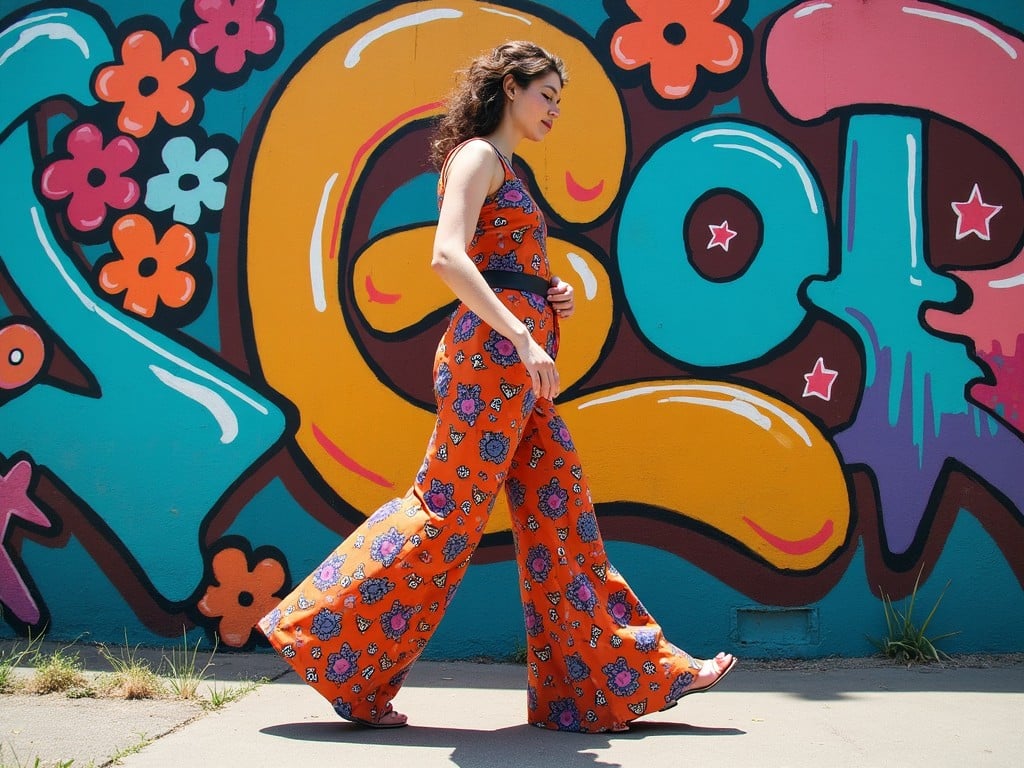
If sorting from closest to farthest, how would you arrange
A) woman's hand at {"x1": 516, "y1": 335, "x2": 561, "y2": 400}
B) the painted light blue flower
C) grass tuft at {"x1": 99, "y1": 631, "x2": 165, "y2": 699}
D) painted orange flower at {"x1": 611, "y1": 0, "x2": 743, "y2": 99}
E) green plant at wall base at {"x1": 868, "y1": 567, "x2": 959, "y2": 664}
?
woman's hand at {"x1": 516, "y1": 335, "x2": 561, "y2": 400}
grass tuft at {"x1": 99, "y1": 631, "x2": 165, "y2": 699}
green plant at wall base at {"x1": 868, "y1": 567, "x2": 959, "y2": 664}
painted orange flower at {"x1": 611, "y1": 0, "x2": 743, "y2": 99}
the painted light blue flower

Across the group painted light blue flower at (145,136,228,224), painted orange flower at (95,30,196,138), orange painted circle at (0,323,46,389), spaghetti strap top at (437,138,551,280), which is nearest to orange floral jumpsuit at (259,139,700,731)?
spaghetti strap top at (437,138,551,280)

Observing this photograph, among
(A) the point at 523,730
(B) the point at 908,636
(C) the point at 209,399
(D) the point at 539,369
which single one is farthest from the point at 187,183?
(B) the point at 908,636

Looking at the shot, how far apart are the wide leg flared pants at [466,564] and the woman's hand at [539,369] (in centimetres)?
19

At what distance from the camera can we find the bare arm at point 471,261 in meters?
2.16

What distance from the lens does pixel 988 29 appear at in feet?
12.2

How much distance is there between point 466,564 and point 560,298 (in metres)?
0.70

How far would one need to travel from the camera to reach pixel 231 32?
387cm

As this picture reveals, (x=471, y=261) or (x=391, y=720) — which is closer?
(x=471, y=261)

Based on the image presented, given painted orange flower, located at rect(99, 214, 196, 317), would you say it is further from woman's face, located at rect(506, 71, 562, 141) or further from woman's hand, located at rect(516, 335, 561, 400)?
woman's hand, located at rect(516, 335, 561, 400)

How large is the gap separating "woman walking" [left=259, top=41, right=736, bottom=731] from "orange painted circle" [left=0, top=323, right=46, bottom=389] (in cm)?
206

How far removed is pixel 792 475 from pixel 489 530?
3.64 ft

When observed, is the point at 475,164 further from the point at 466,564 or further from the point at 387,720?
the point at 387,720

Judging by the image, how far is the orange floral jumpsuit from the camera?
2324 millimetres

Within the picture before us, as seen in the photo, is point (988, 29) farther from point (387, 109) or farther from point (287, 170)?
point (287, 170)
